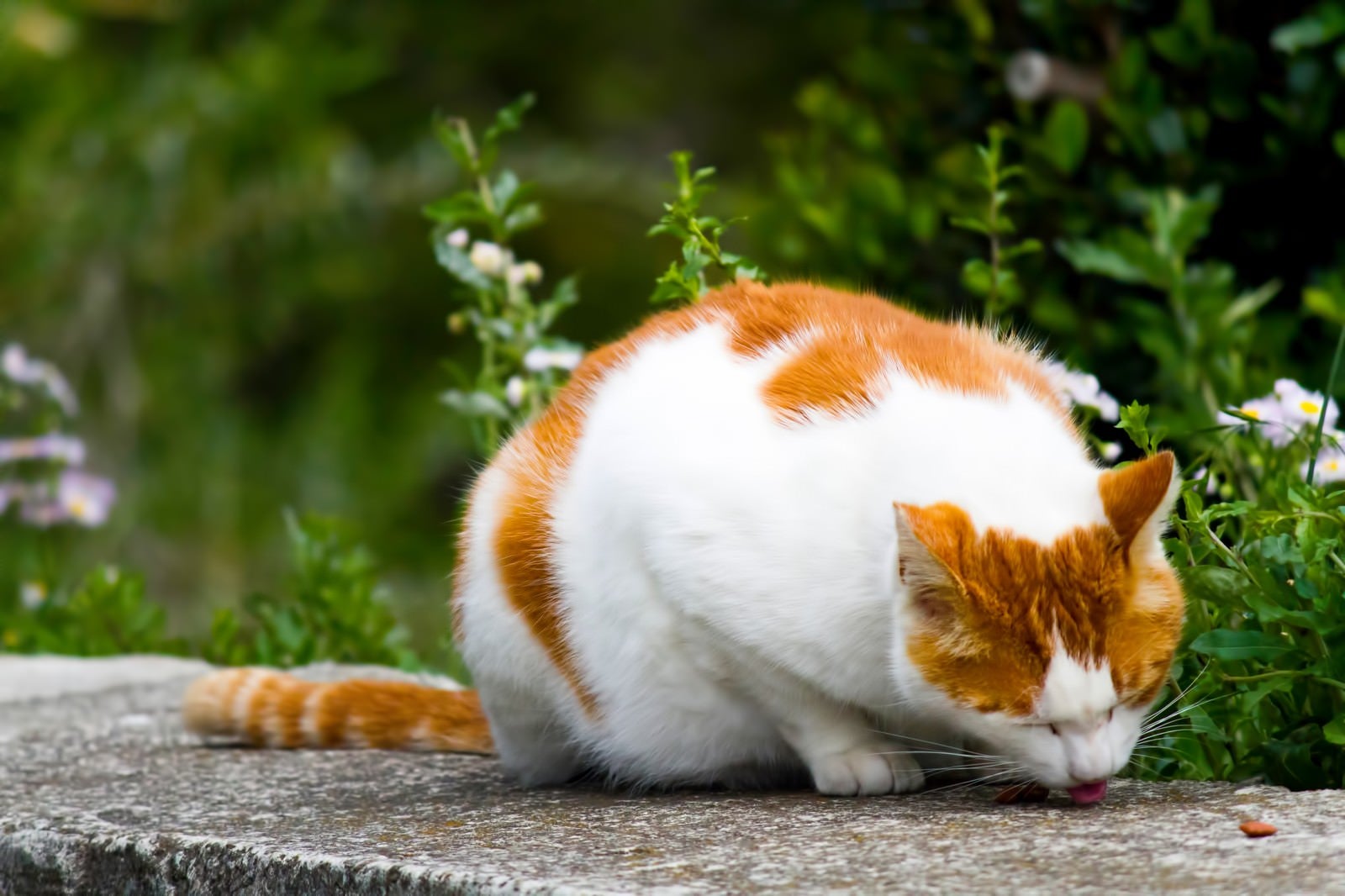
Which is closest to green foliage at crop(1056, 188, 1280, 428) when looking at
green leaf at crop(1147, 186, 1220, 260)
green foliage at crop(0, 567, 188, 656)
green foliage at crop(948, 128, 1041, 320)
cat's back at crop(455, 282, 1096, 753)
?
green leaf at crop(1147, 186, 1220, 260)

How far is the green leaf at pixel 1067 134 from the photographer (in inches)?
142

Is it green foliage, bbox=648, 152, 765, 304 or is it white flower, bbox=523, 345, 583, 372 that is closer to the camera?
green foliage, bbox=648, 152, 765, 304

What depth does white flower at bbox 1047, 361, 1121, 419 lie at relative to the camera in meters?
2.40

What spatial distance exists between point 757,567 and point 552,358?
4.46 ft

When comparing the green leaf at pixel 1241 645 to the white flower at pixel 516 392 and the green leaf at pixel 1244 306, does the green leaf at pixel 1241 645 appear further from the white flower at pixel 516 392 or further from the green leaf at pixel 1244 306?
the white flower at pixel 516 392

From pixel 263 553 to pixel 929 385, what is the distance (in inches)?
197

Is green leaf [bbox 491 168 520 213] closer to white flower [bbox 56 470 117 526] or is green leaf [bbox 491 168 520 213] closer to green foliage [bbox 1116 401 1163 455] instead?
green foliage [bbox 1116 401 1163 455]

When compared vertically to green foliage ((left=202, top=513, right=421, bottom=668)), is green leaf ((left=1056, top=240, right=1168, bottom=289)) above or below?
above

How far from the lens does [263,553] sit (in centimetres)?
665

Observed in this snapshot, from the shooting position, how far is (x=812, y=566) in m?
1.99

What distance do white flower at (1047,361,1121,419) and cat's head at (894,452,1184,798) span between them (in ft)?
1.48

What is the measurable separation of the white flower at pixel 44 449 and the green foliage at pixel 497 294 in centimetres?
133

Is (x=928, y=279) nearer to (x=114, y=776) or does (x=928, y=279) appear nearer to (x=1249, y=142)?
(x=1249, y=142)

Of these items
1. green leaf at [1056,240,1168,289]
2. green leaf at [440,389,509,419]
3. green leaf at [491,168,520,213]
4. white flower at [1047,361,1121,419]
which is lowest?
white flower at [1047,361,1121,419]
